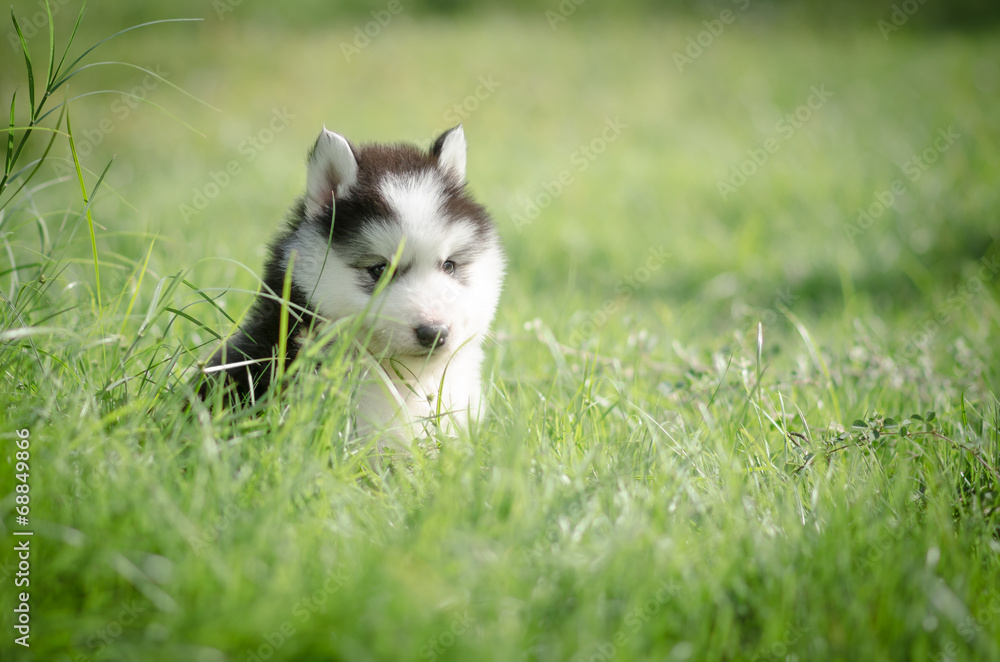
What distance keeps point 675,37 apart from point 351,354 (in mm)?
15596

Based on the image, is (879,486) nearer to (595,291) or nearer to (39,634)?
(39,634)

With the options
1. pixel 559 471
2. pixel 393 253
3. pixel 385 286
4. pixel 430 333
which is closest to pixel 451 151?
pixel 393 253

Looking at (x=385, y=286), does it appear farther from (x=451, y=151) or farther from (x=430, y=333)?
(x=451, y=151)

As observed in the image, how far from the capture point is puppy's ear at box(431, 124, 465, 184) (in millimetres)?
3033

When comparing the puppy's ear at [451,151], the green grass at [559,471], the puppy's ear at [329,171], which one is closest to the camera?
the green grass at [559,471]

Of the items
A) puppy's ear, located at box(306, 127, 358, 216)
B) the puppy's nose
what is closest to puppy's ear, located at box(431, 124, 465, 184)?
puppy's ear, located at box(306, 127, 358, 216)

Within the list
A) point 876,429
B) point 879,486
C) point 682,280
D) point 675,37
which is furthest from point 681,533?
point 675,37

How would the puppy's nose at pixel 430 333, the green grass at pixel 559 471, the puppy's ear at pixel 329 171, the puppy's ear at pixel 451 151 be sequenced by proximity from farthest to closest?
the puppy's ear at pixel 451 151, the puppy's ear at pixel 329 171, the puppy's nose at pixel 430 333, the green grass at pixel 559 471

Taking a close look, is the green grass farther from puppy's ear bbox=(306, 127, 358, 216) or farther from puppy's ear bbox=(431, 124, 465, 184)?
puppy's ear bbox=(431, 124, 465, 184)

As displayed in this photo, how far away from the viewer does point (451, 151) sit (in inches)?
120

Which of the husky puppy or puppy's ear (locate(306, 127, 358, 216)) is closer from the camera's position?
the husky puppy

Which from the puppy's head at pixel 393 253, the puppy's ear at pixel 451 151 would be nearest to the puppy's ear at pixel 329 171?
the puppy's head at pixel 393 253

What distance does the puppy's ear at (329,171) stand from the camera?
8.84 ft

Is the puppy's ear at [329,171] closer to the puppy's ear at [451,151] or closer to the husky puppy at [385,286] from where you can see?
the husky puppy at [385,286]
